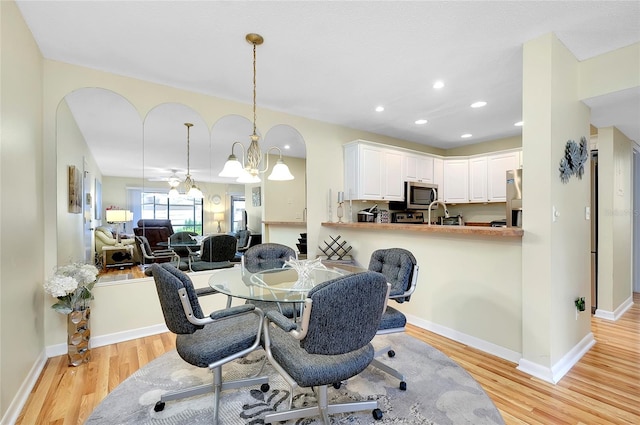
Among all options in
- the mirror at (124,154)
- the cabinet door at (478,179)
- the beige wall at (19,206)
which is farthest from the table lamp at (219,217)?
the cabinet door at (478,179)

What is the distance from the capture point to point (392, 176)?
15.6 feet

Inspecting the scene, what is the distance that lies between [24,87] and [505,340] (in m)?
4.15

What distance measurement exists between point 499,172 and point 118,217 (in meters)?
5.37

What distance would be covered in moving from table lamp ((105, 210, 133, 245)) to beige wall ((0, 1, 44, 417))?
0.58 meters

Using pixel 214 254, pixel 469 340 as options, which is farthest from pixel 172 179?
pixel 469 340

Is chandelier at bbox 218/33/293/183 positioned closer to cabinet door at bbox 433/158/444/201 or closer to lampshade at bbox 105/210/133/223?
lampshade at bbox 105/210/133/223

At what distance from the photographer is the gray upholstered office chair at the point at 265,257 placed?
281 centimetres

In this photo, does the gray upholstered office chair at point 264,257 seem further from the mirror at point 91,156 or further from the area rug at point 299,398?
the mirror at point 91,156

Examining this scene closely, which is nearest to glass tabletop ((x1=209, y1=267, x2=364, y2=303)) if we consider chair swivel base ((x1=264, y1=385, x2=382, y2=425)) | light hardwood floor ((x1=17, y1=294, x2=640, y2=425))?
chair swivel base ((x1=264, y1=385, x2=382, y2=425))

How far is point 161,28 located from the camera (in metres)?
2.14

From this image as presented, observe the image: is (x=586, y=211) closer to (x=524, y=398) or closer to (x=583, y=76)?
(x=583, y=76)

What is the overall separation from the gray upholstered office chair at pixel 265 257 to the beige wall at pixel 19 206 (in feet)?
4.91

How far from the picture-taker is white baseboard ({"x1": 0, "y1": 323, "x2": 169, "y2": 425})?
1.79 m

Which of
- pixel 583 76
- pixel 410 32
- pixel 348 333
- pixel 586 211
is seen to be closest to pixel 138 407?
pixel 348 333
